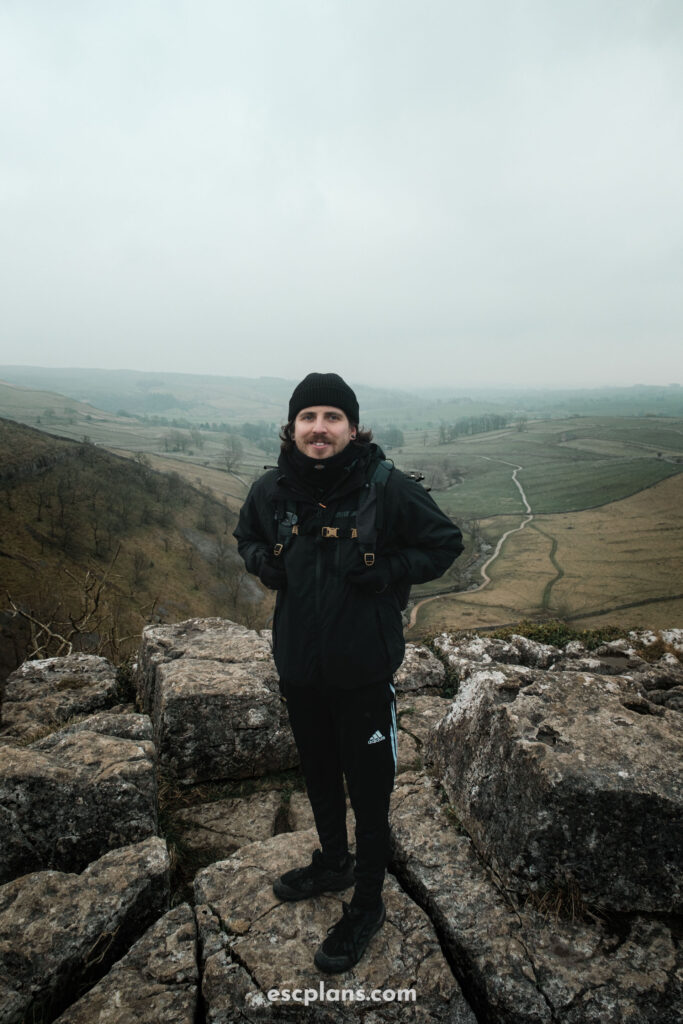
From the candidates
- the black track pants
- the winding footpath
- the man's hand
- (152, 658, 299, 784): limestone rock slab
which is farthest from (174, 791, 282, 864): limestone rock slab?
the winding footpath

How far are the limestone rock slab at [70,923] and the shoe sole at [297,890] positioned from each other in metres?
0.94

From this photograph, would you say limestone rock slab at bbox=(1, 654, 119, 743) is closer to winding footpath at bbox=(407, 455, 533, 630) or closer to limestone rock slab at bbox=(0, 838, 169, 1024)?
limestone rock slab at bbox=(0, 838, 169, 1024)

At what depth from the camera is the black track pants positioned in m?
3.54

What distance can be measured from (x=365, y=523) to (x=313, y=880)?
311 cm

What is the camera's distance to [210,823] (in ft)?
17.0

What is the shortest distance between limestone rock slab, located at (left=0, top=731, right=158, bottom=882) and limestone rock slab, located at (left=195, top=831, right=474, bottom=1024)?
3.00 feet

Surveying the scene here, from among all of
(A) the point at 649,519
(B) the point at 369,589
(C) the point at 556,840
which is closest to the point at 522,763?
(C) the point at 556,840

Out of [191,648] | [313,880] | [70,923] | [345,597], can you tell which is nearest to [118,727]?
[191,648]

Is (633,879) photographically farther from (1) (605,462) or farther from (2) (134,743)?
(1) (605,462)

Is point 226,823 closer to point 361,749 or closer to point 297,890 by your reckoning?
point 297,890

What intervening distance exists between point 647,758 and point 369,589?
2842 millimetres

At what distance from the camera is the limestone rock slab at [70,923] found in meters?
3.04

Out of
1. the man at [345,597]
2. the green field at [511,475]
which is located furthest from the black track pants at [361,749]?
the green field at [511,475]

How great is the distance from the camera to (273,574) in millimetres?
3730
